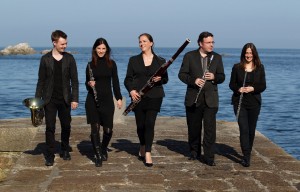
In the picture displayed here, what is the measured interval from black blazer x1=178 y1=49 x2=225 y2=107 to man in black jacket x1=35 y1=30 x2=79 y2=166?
1634mm

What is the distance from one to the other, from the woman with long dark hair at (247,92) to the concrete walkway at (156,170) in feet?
1.72

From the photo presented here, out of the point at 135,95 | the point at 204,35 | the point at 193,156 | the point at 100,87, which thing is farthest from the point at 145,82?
the point at 193,156

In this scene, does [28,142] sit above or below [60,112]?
below

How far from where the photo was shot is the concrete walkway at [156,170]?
681 centimetres

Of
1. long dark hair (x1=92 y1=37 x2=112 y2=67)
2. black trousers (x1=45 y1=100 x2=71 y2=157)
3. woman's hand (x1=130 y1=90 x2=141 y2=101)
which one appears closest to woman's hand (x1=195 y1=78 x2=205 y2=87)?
woman's hand (x1=130 y1=90 x2=141 y2=101)

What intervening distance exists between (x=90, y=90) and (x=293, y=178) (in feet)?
10.1

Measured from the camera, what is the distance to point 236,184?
22.7 feet

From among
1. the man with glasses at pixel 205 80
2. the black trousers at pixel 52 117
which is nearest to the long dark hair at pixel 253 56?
the man with glasses at pixel 205 80

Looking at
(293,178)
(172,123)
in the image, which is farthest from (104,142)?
(172,123)

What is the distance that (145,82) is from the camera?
25.7 ft

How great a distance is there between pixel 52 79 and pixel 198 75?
2115 mm

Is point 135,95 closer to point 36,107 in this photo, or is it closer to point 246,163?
point 36,107

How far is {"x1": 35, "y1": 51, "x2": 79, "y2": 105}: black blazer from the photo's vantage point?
25.5 feet

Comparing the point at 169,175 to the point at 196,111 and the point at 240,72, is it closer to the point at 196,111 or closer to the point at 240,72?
the point at 196,111
